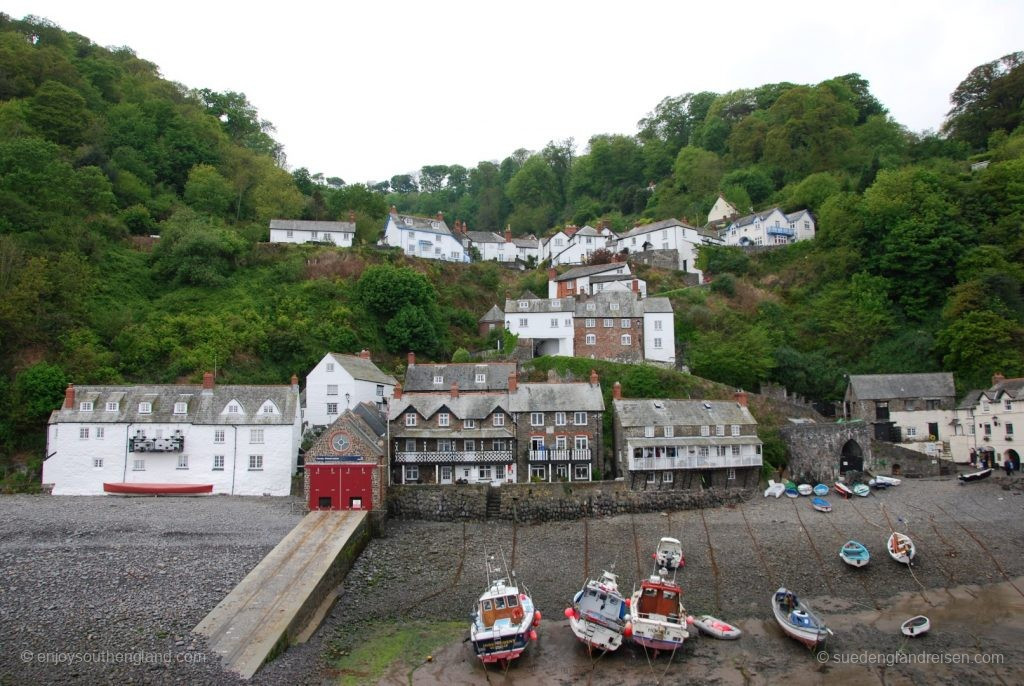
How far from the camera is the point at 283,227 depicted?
2292 inches

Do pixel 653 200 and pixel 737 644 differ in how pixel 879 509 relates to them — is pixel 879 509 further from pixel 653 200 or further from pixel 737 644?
pixel 653 200

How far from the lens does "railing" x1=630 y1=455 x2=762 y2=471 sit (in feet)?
117

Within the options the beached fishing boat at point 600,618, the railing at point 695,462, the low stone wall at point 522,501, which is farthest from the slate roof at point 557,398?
the beached fishing boat at point 600,618

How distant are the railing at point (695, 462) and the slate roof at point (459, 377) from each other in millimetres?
9217

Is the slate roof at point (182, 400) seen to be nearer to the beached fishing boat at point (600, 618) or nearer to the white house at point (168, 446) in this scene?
the white house at point (168, 446)

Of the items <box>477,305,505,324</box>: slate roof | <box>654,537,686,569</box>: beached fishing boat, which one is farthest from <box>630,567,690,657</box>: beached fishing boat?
<box>477,305,505,324</box>: slate roof

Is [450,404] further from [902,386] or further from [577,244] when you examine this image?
[577,244]

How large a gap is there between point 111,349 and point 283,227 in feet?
63.1

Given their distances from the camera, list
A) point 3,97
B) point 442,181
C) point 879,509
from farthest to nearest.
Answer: point 442,181 < point 3,97 < point 879,509

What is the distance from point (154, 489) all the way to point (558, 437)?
19.5m

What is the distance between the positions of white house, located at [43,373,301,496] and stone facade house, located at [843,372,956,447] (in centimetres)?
3260

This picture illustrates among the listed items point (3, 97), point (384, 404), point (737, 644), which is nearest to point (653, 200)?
point (384, 404)

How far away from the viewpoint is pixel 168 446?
114 ft

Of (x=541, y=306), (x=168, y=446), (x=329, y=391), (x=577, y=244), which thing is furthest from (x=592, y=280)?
(x=168, y=446)
